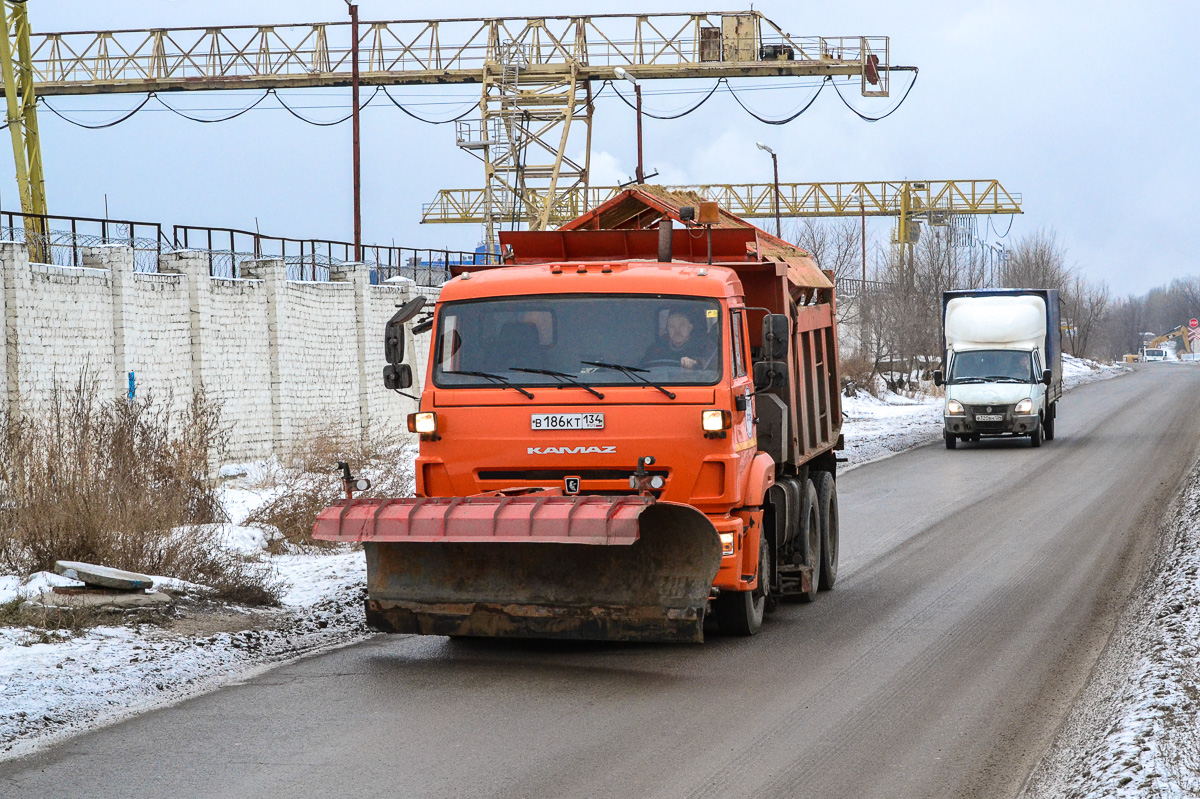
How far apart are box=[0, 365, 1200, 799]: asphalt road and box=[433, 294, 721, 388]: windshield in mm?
1886

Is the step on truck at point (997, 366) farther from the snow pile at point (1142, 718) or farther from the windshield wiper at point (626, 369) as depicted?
the windshield wiper at point (626, 369)

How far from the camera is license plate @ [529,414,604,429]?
917cm

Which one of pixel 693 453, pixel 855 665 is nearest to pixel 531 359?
pixel 693 453

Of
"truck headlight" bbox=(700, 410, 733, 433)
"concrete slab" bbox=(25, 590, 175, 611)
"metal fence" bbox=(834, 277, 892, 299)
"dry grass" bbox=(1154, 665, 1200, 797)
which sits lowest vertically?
"dry grass" bbox=(1154, 665, 1200, 797)

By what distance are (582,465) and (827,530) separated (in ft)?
14.2

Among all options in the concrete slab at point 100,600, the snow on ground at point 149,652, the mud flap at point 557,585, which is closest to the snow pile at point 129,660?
the snow on ground at point 149,652

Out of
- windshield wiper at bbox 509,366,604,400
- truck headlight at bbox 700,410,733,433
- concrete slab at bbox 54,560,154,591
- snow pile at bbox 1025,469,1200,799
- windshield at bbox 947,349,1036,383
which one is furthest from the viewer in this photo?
windshield at bbox 947,349,1036,383

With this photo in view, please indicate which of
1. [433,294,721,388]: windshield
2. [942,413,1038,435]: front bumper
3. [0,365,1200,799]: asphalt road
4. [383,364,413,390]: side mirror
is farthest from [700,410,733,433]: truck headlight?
[942,413,1038,435]: front bumper

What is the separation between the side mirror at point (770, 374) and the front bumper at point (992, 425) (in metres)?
20.3

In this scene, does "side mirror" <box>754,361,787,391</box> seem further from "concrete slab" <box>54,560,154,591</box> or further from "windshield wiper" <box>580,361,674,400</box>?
"concrete slab" <box>54,560,154,591</box>

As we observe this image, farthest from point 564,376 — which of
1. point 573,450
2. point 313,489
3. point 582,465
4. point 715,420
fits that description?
point 313,489

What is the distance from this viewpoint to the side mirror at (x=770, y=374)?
9797 millimetres

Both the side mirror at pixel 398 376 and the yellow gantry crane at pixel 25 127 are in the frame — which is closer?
the side mirror at pixel 398 376

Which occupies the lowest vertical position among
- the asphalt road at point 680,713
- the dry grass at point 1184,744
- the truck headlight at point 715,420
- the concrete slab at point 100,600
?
the asphalt road at point 680,713
